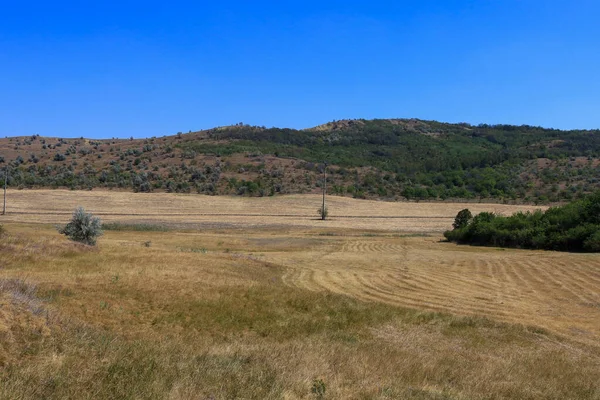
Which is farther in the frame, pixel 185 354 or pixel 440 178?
pixel 440 178

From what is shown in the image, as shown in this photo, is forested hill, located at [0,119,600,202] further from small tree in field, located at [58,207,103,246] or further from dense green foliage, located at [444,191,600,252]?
small tree in field, located at [58,207,103,246]

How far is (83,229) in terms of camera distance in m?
29.5

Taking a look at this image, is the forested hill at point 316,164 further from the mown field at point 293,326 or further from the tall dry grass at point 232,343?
the tall dry grass at point 232,343

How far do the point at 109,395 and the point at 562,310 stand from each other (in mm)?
15980

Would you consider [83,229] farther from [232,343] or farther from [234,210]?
[234,210]

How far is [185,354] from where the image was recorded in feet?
25.6

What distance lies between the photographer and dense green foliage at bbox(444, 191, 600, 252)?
38.8 metres

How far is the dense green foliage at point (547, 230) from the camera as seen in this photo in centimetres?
3878

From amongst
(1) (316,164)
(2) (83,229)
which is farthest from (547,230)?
(1) (316,164)

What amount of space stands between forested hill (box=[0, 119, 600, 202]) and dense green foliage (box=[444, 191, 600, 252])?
1705 inches

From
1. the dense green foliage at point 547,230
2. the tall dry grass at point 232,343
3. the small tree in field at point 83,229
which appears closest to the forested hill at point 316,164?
the dense green foliage at point 547,230

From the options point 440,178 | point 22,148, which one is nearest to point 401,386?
point 440,178

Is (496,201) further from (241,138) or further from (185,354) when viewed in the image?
(185,354)

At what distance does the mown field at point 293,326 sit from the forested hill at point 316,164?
201 feet
